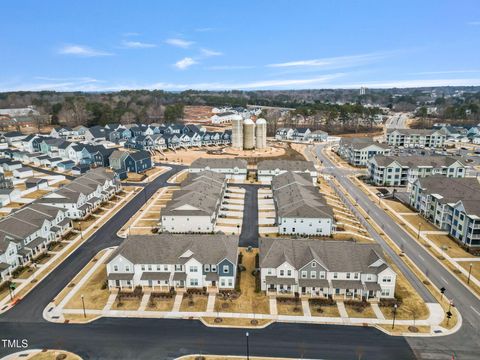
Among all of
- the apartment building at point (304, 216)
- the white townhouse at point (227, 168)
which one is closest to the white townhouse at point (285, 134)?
the white townhouse at point (227, 168)

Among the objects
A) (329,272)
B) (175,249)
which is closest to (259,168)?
(175,249)

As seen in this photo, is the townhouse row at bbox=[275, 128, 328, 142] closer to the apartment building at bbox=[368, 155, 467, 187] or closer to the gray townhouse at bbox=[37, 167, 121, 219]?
the apartment building at bbox=[368, 155, 467, 187]

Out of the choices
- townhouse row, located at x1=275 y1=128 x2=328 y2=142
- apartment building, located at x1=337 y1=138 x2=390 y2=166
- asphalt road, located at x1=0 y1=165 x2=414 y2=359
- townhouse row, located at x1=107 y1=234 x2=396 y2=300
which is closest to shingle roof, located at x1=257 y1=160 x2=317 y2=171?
apartment building, located at x1=337 y1=138 x2=390 y2=166

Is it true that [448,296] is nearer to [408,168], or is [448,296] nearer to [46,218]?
[408,168]

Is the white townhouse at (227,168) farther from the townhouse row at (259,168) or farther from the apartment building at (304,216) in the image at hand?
the apartment building at (304,216)

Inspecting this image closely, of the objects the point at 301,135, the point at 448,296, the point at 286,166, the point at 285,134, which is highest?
the point at 285,134
